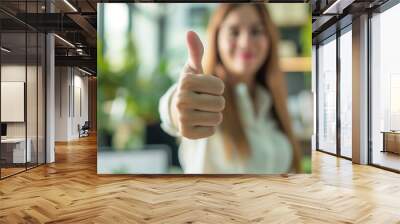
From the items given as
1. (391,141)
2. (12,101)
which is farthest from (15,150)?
(391,141)

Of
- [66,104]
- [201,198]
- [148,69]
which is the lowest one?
[201,198]

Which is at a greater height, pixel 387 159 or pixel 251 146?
pixel 251 146

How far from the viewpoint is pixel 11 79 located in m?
6.12

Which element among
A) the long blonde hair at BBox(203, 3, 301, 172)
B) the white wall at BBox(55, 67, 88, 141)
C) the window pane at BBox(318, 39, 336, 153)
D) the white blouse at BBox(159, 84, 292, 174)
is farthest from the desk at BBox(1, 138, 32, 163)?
the white wall at BBox(55, 67, 88, 141)

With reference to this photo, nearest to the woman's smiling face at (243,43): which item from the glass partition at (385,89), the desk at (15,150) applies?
the glass partition at (385,89)

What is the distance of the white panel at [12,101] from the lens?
19.6 feet

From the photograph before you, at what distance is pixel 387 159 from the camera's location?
707cm

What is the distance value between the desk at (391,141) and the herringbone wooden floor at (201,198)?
21.5 inches

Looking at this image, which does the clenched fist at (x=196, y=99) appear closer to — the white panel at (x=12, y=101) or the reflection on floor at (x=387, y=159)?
the white panel at (x=12, y=101)

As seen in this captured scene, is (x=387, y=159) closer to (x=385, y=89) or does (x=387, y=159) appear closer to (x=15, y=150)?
(x=385, y=89)

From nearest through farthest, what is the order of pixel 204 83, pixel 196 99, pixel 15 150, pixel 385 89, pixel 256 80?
1. pixel 196 99
2. pixel 204 83
3. pixel 256 80
4. pixel 15 150
5. pixel 385 89

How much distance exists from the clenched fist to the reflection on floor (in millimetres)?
3514

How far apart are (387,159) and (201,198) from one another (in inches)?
170

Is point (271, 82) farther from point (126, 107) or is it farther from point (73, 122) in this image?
point (73, 122)
